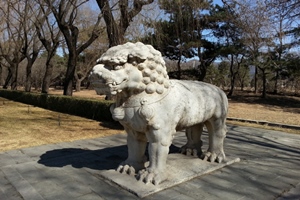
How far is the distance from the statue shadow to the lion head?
1547 millimetres

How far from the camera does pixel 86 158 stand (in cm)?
437

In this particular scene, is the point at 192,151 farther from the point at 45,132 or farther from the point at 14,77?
the point at 14,77

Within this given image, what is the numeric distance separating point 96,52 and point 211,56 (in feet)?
46.5

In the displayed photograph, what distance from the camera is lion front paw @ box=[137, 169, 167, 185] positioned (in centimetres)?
309

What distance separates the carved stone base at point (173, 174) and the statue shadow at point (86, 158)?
0.55 metres

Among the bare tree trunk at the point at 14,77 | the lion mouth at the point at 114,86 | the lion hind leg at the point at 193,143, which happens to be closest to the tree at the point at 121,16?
the lion hind leg at the point at 193,143

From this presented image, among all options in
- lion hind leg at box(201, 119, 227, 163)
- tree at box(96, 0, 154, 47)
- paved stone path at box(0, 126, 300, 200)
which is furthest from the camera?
tree at box(96, 0, 154, 47)

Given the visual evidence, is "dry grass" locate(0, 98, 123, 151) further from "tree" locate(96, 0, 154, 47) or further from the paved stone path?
"tree" locate(96, 0, 154, 47)

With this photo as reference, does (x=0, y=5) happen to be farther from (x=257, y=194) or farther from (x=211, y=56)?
(x=257, y=194)

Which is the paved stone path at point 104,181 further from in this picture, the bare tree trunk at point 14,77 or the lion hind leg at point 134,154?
the bare tree trunk at point 14,77

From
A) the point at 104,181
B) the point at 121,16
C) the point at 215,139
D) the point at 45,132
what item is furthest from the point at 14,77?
the point at 215,139

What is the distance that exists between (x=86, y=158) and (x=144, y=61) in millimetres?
2241

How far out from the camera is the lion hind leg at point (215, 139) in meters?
3.95

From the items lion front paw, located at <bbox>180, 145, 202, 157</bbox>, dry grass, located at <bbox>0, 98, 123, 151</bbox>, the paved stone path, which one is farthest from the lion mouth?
dry grass, located at <bbox>0, 98, 123, 151</bbox>
